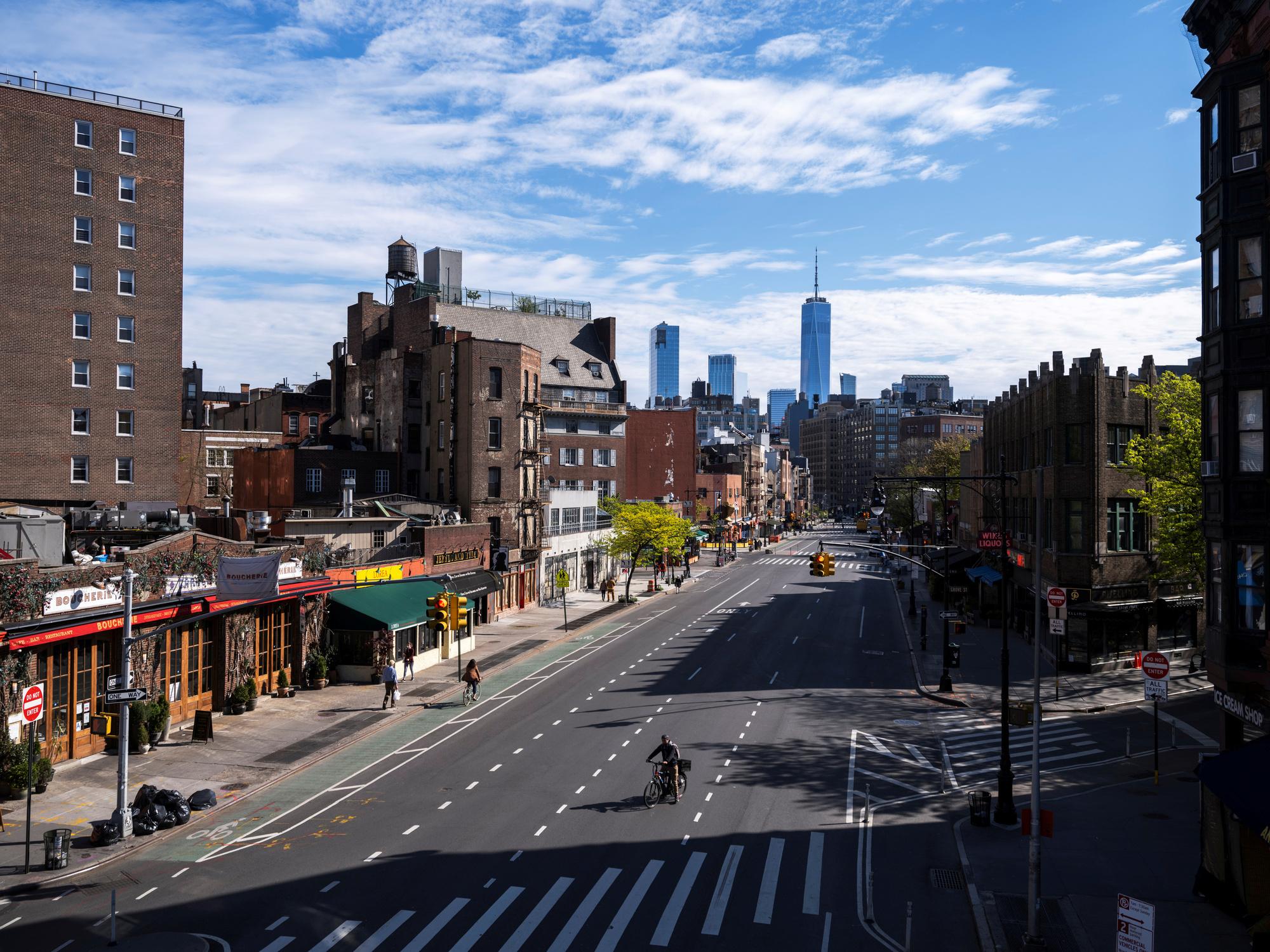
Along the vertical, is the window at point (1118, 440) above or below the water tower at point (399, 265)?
below

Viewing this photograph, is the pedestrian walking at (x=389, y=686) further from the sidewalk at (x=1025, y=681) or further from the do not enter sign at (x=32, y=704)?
the sidewalk at (x=1025, y=681)

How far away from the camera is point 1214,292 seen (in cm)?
2036

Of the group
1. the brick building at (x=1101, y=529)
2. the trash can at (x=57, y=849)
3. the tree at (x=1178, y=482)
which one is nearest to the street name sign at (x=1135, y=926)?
the trash can at (x=57, y=849)

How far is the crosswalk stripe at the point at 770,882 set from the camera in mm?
17516

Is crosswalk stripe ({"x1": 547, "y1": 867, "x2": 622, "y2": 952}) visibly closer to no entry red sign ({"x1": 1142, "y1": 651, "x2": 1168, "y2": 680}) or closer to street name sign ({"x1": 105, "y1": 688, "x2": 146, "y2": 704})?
street name sign ({"x1": 105, "y1": 688, "x2": 146, "y2": 704})

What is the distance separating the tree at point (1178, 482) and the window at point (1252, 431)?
17839 mm

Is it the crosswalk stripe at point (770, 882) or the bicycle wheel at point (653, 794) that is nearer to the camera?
the crosswalk stripe at point (770, 882)

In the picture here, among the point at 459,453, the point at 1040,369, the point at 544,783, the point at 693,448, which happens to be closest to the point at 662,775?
the point at 544,783

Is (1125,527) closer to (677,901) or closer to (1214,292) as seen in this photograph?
(1214,292)

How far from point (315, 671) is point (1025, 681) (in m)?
30.6

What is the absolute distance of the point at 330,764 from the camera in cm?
2802

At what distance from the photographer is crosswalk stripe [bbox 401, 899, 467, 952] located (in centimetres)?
1591

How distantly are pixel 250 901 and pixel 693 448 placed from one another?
10295 centimetres

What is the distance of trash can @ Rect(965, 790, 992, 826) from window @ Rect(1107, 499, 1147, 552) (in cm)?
2726
